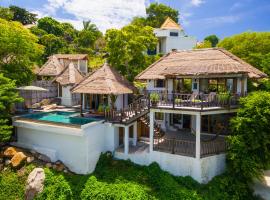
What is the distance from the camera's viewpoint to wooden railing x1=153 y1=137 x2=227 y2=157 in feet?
64.2

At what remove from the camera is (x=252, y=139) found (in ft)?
57.5

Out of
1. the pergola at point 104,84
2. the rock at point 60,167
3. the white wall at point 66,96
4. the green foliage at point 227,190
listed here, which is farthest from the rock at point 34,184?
the white wall at point 66,96

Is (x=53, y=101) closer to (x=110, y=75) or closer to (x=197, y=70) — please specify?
(x=110, y=75)

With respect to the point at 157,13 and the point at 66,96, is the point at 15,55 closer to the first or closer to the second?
the point at 66,96

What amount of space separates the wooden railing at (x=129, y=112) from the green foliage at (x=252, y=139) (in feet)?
24.9

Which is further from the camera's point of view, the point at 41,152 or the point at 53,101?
the point at 53,101

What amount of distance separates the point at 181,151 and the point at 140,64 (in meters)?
13.0

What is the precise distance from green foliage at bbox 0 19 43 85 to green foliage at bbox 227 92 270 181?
1957cm

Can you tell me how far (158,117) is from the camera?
1006 inches

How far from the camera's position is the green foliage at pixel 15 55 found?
23.8 meters

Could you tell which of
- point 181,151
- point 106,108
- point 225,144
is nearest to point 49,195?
point 106,108

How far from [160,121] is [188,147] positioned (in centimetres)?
527

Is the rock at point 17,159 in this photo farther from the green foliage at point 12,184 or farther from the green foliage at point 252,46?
the green foliage at point 252,46

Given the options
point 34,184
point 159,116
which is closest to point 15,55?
point 34,184
